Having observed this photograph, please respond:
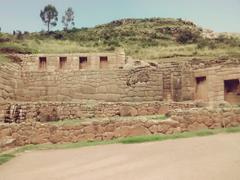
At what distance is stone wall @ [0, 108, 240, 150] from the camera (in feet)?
42.3

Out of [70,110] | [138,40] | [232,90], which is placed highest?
[138,40]

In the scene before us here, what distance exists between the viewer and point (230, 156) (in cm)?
855

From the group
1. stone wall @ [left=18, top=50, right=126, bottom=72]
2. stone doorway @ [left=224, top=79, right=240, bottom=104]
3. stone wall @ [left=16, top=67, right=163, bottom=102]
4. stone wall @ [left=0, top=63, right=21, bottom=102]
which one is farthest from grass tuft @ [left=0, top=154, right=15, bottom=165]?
stone wall @ [left=18, top=50, right=126, bottom=72]

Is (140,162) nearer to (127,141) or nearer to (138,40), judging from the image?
(127,141)

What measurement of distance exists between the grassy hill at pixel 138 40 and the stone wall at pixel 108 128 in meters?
23.7

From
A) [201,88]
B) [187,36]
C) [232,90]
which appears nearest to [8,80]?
[201,88]

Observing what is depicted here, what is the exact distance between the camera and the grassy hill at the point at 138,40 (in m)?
42.1

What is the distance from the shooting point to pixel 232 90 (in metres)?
19.9

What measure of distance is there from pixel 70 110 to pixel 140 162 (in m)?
7.83

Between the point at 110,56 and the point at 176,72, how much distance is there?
8399mm

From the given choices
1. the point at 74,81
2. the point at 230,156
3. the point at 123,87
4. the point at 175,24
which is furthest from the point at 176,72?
the point at 175,24

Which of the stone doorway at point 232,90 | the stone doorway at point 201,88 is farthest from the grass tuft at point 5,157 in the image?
the stone doorway at point 201,88

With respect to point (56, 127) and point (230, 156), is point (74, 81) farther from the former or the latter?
point (230, 156)

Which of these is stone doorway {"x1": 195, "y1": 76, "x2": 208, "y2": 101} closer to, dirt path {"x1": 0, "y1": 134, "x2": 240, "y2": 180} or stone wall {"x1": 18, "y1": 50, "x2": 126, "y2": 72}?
stone wall {"x1": 18, "y1": 50, "x2": 126, "y2": 72}
